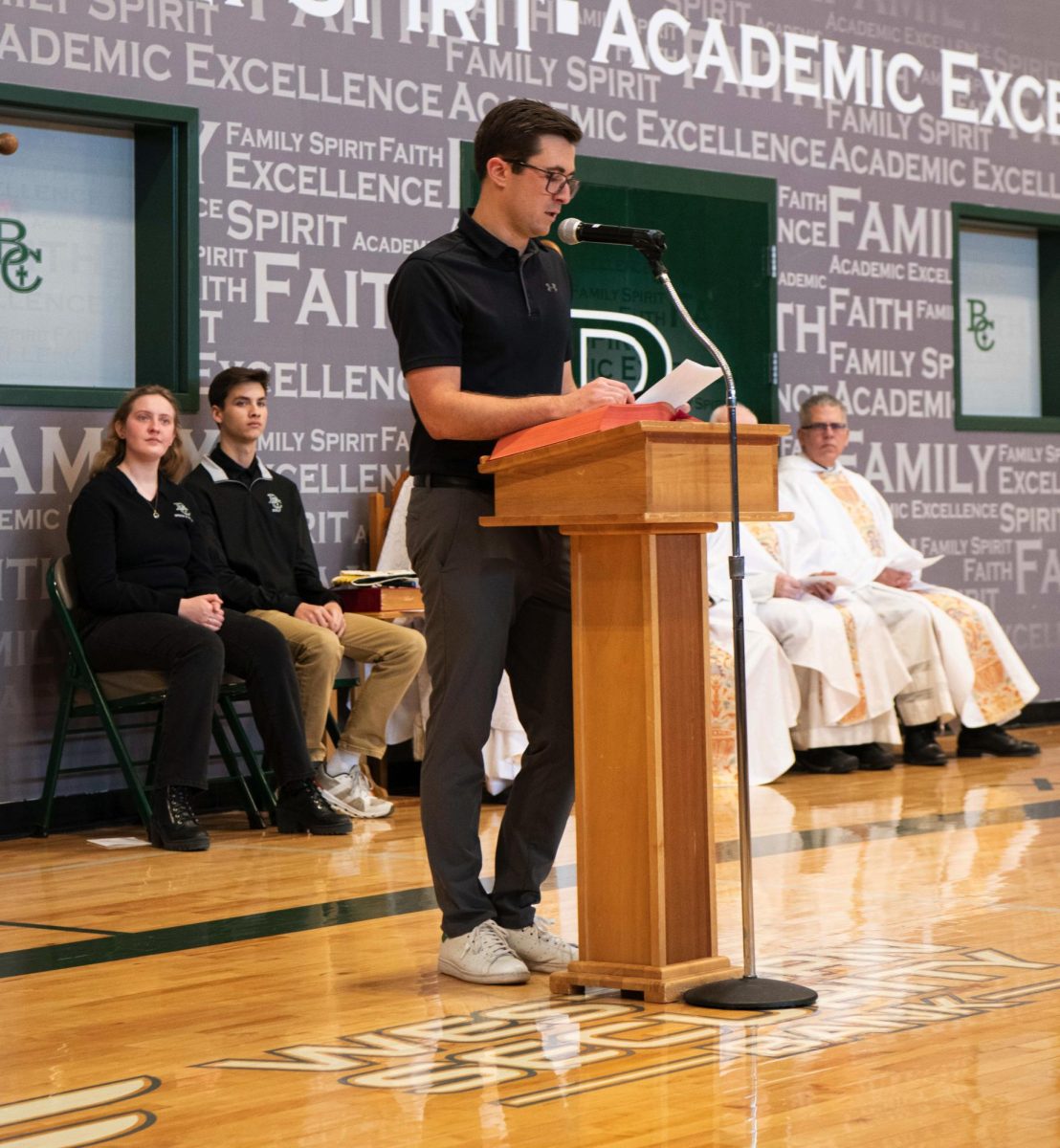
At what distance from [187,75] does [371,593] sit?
5.68 feet

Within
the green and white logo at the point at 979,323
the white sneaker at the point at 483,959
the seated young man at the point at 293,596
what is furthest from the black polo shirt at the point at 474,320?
the green and white logo at the point at 979,323

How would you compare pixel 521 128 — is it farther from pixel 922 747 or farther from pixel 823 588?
pixel 922 747

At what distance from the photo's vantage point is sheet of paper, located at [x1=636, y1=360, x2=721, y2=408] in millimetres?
2953

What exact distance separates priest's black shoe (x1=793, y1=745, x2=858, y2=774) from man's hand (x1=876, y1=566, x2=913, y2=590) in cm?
76

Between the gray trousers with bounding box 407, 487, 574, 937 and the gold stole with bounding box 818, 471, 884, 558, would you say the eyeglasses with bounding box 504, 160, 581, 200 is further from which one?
the gold stole with bounding box 818, 471, 884, 558

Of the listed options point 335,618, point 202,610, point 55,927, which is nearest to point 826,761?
point 335,618

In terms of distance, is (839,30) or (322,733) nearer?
(322,733)

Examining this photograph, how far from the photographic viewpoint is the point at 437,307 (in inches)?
127

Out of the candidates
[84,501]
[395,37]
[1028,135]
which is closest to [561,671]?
[84,501]

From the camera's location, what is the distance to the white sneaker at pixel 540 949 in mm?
3318

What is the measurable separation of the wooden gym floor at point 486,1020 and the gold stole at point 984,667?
2324 mm

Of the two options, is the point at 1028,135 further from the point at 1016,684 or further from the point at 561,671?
the point at 561,671

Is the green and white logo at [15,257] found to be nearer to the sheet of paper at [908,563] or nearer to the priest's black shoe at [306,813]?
the priest's black shoe at [306,813]

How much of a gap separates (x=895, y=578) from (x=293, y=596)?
2.58 meters
